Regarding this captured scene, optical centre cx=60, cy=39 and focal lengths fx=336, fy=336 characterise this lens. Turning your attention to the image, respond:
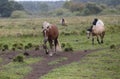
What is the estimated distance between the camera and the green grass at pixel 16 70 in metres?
15.7

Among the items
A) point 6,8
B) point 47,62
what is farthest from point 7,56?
point 6,8

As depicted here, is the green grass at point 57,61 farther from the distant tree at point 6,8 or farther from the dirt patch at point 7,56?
the distant tree at point 6,8

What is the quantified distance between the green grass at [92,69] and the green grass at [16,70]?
1297 millimetres

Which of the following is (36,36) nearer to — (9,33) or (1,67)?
(9,33)

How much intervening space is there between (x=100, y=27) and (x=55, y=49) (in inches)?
273

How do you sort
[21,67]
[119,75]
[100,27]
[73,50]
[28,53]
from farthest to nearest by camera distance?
[100,27] → [73,50] → [28,53] → [21,67] → [119,75]

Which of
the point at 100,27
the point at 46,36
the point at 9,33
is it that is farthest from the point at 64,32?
the point at 46,36

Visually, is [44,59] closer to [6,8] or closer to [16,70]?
[16,70]

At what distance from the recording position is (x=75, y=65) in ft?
61.1

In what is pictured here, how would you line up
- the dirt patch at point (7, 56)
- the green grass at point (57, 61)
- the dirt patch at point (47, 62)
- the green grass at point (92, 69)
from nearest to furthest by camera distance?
the green grass at point (92, 69) → the dirt patch at point (47, 62) → the green grass at point (57, 61) → the dirt patch at point (7, 56)

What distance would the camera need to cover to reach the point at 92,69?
57.2ft

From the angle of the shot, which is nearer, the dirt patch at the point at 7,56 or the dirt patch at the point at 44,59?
the dirt patch at the point at 44,59

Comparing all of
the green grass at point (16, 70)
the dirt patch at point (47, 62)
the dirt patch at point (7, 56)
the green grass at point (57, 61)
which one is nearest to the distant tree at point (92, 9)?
the dirt patch at point (47, 62)

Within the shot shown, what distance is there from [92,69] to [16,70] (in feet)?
12.8
